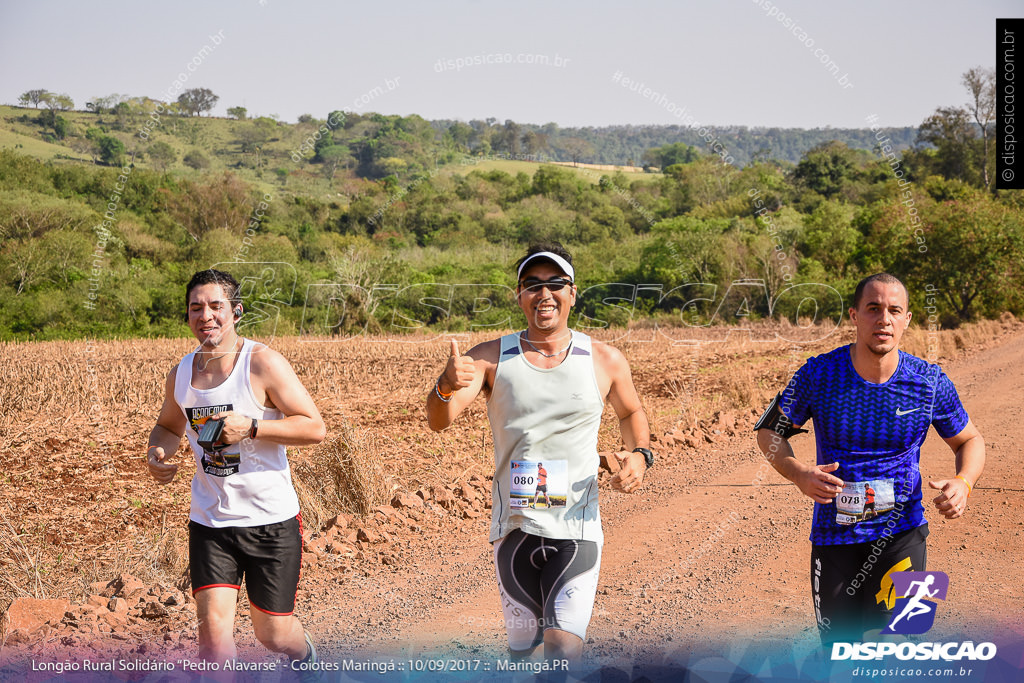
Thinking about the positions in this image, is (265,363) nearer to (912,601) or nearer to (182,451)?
(912,601)

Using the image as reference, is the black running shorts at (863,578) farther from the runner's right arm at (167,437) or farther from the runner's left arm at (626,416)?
the runner's right arm at (167,437)

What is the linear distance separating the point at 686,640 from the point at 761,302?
92.7ft

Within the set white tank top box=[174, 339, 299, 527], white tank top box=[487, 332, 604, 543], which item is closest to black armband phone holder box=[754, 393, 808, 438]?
white tank top box=[487, 332, 604, 543]

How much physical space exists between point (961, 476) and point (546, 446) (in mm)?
1694

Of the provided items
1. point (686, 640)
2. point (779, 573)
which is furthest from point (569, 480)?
point (779, 573)

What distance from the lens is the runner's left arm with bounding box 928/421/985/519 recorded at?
3.40m

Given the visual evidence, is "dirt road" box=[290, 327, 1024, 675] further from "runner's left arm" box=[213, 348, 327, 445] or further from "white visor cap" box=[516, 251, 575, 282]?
"white visor cap" box=[516, 251, 575, 282]

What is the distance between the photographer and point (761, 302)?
32.0 m

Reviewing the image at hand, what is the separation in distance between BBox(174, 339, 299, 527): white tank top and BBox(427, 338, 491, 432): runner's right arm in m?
0.65

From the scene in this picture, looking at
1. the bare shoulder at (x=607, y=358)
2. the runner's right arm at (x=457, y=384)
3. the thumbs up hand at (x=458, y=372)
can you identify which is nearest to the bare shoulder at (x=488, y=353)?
the runner's right arm at (x=457, y=384)

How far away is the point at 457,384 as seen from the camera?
3.33 meters

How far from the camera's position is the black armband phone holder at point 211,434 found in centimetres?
348

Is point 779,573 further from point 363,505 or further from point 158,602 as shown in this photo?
point 158,602
